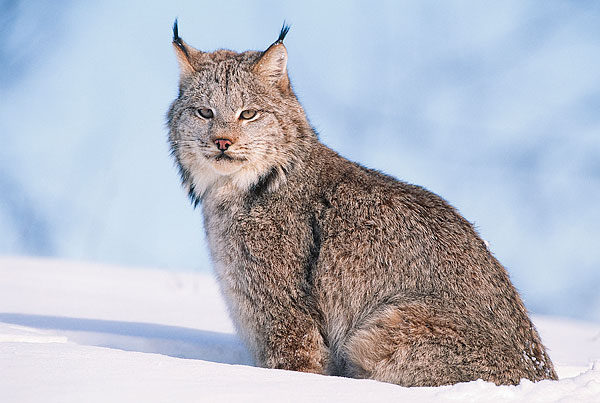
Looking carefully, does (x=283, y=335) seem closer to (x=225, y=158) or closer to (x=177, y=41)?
(x=225, y=158)

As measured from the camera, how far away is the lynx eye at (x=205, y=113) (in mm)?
5723

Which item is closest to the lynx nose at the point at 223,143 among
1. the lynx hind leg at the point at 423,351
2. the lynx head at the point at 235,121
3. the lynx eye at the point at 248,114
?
the lynx head at the point at 235,121

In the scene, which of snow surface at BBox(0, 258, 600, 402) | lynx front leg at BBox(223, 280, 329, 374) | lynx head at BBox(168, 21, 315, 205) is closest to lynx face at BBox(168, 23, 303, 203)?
lynx head at BBox(168, 21, 315, 205)

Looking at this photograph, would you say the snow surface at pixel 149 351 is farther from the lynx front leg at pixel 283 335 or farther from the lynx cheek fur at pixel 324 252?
the lynx cheek fur at pixel 324 252

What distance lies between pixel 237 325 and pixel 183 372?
164 centimetres

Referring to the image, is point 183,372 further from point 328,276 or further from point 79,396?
point 328,276

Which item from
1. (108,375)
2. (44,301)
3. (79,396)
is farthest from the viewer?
(44,301)

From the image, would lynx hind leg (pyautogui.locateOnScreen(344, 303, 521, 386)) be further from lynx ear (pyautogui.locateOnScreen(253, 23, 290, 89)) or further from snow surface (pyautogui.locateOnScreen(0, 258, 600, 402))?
lynx ear (pyautogui.locateOnScreen(253, 23, 290, 89))

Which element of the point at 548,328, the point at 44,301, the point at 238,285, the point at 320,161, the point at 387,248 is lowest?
the point at 44,301

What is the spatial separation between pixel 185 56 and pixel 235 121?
0.86 metres

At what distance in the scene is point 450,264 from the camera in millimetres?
5055

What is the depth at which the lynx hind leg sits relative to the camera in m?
4.73

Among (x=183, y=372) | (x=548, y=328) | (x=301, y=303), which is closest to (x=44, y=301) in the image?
(x=301, y=303)

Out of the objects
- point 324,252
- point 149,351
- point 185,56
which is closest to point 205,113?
point 185,56
